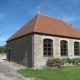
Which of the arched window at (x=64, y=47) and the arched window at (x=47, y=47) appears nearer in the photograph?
the arched window at (x=47, y=47)

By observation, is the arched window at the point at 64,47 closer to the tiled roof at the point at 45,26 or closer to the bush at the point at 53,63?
the tiled roof at the point at 45,26

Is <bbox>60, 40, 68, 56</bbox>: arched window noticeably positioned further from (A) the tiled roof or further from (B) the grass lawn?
(B) the grass lawn

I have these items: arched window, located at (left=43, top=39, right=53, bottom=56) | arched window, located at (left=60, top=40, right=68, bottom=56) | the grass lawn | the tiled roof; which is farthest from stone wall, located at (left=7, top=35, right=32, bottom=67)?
the grass lawn

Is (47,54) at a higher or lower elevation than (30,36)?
lower

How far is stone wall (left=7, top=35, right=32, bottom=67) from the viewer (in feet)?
A: 64.1

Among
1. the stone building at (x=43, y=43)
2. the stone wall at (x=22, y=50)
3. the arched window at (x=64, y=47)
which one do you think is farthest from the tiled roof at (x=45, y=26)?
the arched window at (x=64, y=47)

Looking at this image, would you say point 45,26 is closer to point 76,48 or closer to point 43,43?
point 43,43

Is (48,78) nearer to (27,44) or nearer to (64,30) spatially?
(27,44)

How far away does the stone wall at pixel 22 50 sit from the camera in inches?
769

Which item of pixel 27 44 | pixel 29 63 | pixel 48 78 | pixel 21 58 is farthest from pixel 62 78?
pixel 21 58

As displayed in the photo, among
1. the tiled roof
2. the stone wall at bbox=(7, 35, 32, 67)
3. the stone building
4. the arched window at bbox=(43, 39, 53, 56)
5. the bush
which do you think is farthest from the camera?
the tiled roof

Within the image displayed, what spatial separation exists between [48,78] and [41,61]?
23.9 feet

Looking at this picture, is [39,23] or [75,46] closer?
[39,23]

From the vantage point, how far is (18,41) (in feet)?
Answer: 75.2
